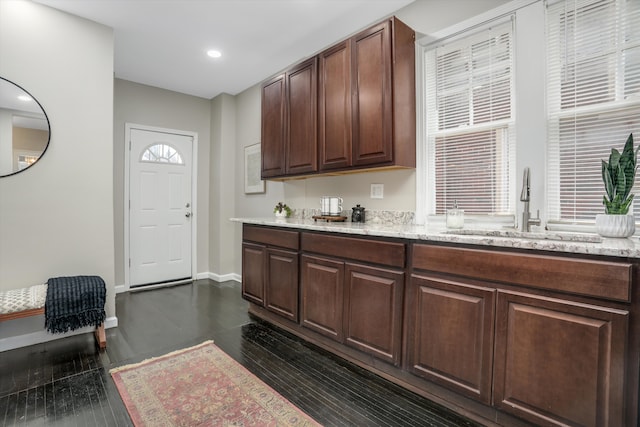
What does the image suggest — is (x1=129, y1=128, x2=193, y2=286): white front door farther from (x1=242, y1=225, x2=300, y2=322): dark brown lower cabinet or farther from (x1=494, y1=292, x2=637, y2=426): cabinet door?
(x1=494, y1=292, x2=637, y2=426): cabinet door

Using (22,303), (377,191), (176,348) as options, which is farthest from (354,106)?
(22,303)

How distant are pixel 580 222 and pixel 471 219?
613 millimetres

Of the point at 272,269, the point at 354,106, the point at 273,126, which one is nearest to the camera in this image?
the point at 354,106

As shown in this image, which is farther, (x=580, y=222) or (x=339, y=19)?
(x=339, y=19)

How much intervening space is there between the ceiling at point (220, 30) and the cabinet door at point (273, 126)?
425mm

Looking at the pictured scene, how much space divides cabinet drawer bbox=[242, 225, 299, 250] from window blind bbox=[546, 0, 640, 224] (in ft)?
5.96

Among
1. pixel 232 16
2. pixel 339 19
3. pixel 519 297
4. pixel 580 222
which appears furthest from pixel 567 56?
pixel 232 16

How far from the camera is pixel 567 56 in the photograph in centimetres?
187

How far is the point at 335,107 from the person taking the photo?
269 centimetres

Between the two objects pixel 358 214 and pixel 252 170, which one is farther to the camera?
pixel 252 170

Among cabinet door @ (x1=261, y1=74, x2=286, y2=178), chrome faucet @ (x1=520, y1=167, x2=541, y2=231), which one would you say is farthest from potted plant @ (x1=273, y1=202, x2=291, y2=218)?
chrome faucet @ (x1=520, y1=167, x2=541, y2=231)

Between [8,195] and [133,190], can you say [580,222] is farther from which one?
[133,190]

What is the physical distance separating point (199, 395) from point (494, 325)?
1.69m

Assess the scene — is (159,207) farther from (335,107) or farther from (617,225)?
(617,225)
